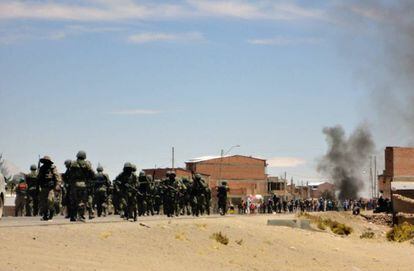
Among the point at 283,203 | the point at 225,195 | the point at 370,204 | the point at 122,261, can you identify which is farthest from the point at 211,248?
the point at 370,204

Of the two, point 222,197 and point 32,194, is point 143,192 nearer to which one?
point 32,194

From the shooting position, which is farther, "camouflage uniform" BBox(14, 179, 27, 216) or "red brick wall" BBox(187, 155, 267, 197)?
"red brick wall" BBox(187, 155, 267, 197)

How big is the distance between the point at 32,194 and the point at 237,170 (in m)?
107

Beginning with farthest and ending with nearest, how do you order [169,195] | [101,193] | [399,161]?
[399,161]
[169,195]
[101,193]

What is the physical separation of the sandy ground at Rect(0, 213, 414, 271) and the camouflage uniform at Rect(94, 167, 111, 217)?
17.3ft

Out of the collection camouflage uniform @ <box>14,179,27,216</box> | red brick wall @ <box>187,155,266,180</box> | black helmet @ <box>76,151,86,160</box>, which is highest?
red brick wall @ <box>187,155,266,180</box>

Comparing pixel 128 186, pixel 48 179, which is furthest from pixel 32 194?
pixel 48 179

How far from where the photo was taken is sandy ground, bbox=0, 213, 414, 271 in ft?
63.8

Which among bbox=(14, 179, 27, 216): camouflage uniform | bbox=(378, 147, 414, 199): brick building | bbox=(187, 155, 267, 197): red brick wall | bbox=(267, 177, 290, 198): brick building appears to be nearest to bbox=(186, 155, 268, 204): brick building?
bbox=(187, 155, 267, 197): red brick wall

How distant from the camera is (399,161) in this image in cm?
11025

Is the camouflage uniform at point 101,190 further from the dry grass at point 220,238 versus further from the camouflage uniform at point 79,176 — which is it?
the camouflage uniform at point 79,176

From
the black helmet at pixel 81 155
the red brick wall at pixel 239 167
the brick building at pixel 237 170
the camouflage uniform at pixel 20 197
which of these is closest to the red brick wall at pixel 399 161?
the brick building at pixel 237 170

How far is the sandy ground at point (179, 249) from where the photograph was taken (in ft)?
63.8

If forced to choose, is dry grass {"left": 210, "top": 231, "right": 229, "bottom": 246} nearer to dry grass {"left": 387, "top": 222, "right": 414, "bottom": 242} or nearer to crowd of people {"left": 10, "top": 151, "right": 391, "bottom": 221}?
crowd of people {"left": 10, "top": 151, "right": 391, "bottom": 221}
